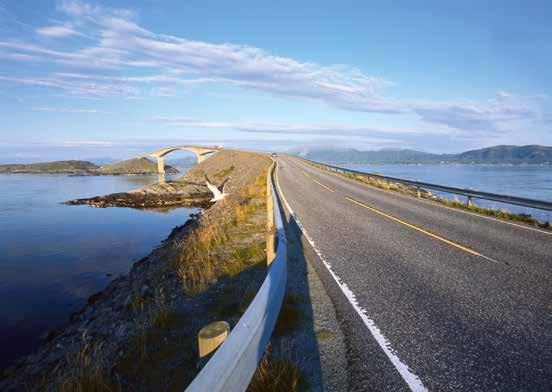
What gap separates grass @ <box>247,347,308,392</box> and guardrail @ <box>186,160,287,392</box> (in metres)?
0.29

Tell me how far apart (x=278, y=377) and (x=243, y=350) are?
2.67 feet

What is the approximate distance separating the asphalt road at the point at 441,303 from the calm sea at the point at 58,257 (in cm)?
800

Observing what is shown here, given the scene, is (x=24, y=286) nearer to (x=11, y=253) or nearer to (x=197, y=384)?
(x=11, y=253)

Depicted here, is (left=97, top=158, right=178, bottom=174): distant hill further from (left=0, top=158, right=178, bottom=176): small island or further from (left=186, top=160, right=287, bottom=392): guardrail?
(left=186, top=160, right=287, bottom=392): guardrail

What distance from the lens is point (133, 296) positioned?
7.03 meters

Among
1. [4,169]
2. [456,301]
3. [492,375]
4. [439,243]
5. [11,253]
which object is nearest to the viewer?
[492,375]

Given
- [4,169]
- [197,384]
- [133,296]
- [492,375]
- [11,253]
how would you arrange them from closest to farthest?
[197,384] < [492,375] < [133,296] < [11,253] < [4,169]

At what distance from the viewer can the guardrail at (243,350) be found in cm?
193

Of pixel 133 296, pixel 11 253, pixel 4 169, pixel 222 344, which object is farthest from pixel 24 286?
pixel 4 169

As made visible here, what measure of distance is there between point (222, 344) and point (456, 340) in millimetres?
2999

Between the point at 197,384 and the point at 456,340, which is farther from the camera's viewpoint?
the point at 456,340

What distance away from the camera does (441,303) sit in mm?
4801

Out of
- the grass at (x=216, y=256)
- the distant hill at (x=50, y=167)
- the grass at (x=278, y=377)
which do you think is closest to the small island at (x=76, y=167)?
the distant hill at (x=50, y=167)

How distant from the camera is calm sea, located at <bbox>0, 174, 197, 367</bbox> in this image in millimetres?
9422
